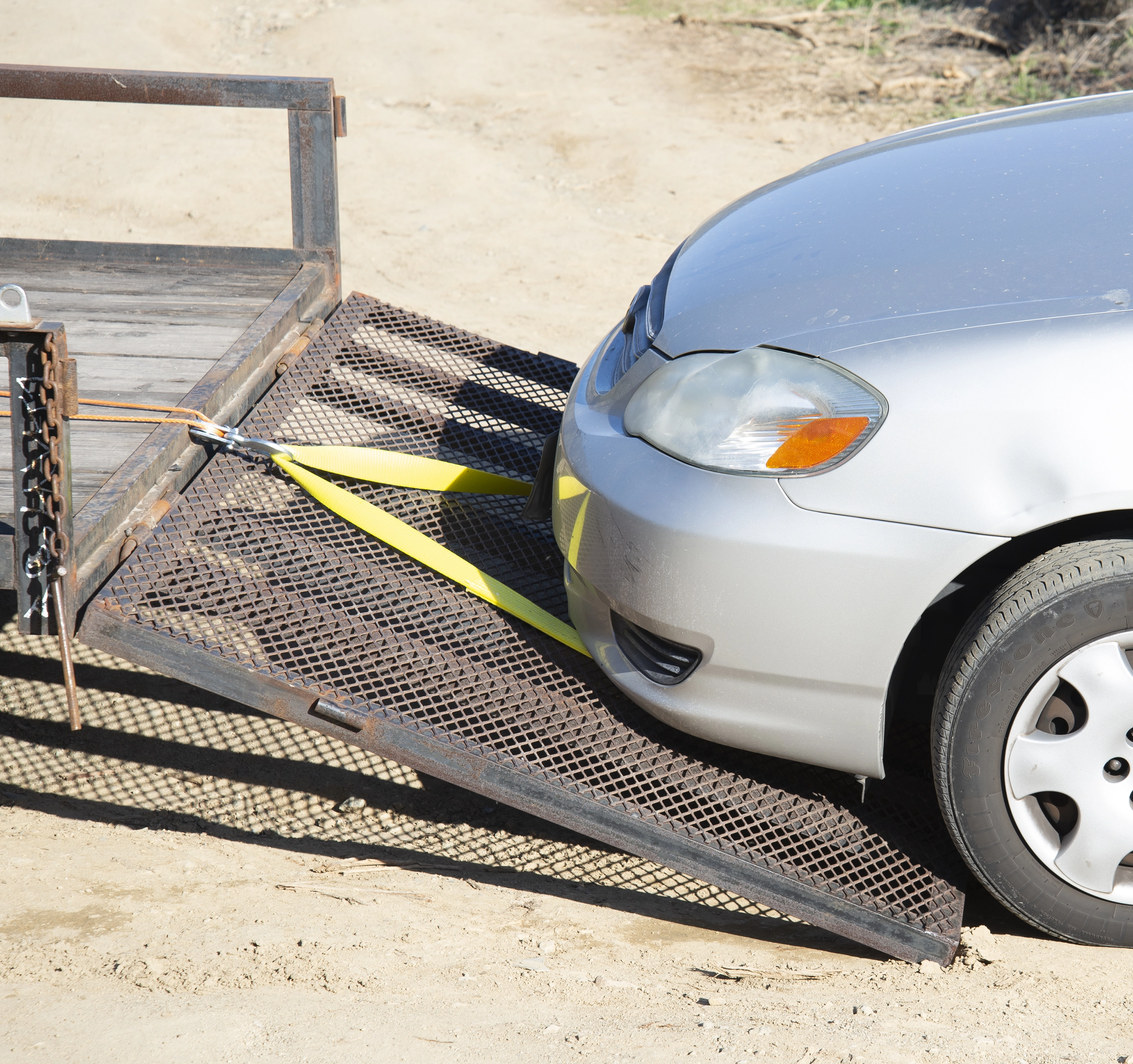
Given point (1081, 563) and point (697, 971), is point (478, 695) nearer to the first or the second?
point (697, 971)

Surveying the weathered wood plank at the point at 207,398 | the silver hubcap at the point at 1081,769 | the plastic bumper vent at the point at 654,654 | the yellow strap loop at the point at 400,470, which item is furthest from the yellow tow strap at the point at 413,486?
the silver hubcap at the point at 1081,769

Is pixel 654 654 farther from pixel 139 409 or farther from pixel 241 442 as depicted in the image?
pixel 139 409

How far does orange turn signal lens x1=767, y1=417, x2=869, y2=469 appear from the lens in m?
2.16

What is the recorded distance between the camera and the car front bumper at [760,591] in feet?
7.02

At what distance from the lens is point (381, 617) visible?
8.96 ft

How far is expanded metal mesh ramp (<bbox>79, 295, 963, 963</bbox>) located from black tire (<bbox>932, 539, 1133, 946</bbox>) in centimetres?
20

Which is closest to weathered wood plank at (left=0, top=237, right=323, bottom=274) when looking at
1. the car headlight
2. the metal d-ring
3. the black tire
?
the metal d-ring

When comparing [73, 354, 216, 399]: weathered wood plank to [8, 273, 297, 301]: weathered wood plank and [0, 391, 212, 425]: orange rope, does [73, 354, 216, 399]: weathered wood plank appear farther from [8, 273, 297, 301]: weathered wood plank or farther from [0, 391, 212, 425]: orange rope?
[8, 273, 297, 301]: weathered wood plank

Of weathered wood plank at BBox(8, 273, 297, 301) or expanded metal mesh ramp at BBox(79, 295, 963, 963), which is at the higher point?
weathered wood plank at BBox(8, 273, 297, 301)

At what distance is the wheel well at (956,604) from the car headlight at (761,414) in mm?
371

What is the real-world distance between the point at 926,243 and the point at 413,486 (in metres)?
1.55

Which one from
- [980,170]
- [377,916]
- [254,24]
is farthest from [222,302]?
[254,24]

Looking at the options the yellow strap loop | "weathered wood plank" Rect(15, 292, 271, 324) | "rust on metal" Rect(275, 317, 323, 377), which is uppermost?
"weathered wood plank" Rect(15, 292, 271, 324)

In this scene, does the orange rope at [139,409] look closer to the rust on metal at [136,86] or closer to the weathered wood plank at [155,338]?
the weathered wood plank at [155,338]
